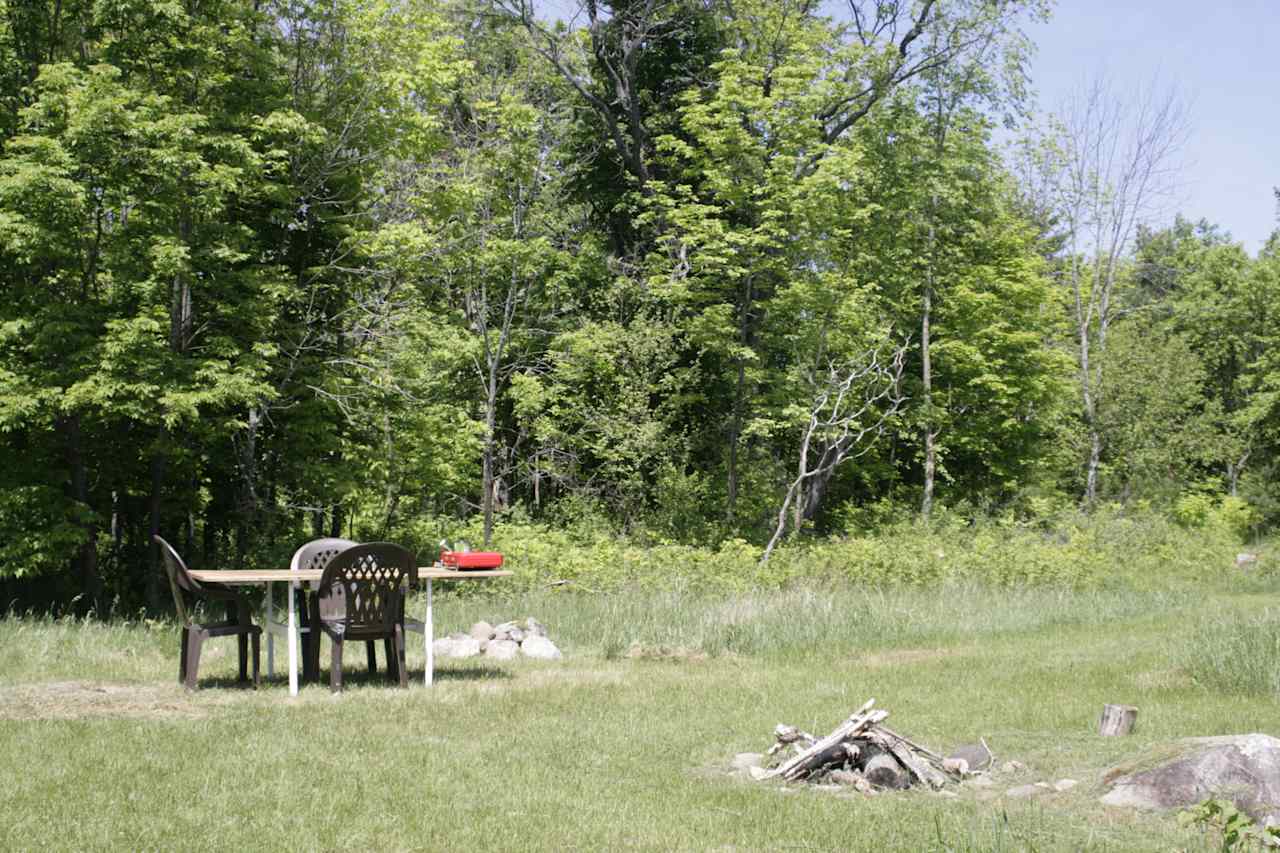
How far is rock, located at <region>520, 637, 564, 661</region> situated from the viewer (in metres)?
11.3

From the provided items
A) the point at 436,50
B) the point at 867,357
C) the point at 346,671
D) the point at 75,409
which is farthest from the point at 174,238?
the point at 867,357

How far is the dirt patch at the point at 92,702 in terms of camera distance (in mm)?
7699

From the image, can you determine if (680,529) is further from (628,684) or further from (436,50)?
(628,684)

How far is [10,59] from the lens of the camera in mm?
14180

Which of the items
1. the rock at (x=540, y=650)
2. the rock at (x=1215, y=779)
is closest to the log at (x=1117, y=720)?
the rock at (x=1215, y=779)

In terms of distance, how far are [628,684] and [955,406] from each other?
20.3m

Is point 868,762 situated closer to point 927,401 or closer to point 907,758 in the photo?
point 907,758

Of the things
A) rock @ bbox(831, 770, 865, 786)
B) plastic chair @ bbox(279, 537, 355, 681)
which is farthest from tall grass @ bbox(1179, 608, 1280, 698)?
plastic chair @ bbox(279, 537, 355, 681)

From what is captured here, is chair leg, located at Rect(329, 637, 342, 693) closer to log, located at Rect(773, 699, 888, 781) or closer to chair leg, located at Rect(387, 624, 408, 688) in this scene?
chair leg, located at Rect(387, 624, 408, 688)

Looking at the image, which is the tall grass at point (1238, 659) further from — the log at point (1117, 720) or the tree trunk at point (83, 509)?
the tree trunk at point (83, 509)

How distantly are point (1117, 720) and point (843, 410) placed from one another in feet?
53.3

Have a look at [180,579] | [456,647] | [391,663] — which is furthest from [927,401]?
[180,579]

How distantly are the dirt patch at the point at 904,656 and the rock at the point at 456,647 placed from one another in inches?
150

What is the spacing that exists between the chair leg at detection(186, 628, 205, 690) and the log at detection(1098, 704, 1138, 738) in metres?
6.46
